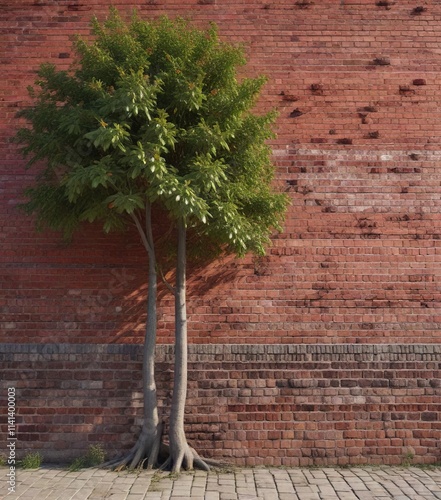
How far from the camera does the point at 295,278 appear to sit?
6496 mm

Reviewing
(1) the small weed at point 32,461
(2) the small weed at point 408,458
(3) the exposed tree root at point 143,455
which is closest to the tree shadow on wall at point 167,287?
(3) the exposed tree root at point 143,455

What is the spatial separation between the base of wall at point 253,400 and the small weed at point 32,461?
13 centimetres

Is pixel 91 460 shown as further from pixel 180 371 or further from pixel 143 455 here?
pixel 180 371

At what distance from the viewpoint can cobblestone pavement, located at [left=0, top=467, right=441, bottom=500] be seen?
16.5 ft

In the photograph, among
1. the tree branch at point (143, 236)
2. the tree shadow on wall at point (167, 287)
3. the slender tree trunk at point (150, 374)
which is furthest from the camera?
the tree shadow on wall at point (167, 287)

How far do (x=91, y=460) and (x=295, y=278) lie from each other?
3073 mm

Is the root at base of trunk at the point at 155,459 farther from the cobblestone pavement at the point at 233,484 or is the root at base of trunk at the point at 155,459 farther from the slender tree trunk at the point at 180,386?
the cobblestone pavement at the point at 233,484

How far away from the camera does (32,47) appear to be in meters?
6.98

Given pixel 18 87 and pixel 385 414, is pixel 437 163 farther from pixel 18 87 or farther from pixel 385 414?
pixel 18 87

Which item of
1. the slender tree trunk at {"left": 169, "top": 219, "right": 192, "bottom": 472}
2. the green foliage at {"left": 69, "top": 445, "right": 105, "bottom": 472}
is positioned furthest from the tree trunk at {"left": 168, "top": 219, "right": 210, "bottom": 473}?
the green foliage at {"left": 69, "top": 445, "right": 105, "bottom": 472}

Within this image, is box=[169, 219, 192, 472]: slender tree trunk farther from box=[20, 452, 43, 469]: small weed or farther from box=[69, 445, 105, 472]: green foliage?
box=[20, 452, 43, 469]: small weed

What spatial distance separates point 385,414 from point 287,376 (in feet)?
3.89

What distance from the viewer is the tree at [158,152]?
5152 mm

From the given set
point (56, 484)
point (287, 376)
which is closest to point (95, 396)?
point (56, 484)
